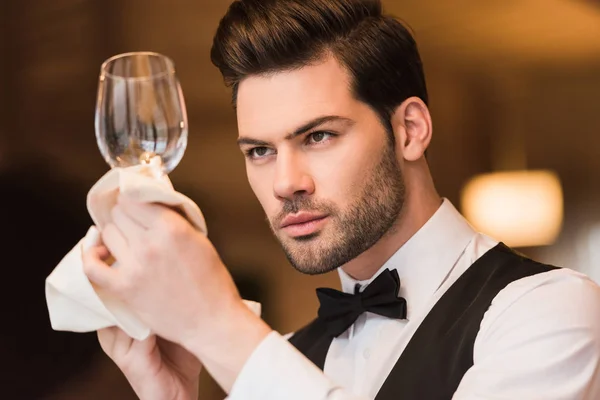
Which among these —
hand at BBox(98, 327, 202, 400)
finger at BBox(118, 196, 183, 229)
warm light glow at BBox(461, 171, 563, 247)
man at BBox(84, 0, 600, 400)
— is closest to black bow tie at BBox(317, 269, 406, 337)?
man at BBox(84, 0, 600, 400)

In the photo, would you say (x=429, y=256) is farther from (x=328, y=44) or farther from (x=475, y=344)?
(x=328, y=44)

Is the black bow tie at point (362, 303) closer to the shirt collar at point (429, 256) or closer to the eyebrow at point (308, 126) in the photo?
the shirt collar at point (429, 256)

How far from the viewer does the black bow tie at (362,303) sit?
2.06 m

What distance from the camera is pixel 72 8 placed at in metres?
3.80

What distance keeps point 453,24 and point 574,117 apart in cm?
67

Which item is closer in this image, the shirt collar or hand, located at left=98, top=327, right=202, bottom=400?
hand, located at left=98, top=327, right=202, bottom=400

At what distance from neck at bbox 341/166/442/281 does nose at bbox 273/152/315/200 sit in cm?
30

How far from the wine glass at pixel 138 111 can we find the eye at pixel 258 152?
2.33ft

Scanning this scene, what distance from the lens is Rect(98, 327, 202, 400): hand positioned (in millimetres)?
1689

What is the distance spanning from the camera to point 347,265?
88.0 inches

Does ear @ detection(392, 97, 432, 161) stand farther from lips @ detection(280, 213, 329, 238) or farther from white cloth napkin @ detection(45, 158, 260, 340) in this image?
white cloth napkin @ detection(45, 158, 260, 340)

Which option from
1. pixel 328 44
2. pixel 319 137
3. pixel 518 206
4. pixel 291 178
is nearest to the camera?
pixel 291 178

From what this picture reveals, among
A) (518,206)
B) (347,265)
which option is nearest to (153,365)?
(347,265)

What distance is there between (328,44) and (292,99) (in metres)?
0.21
